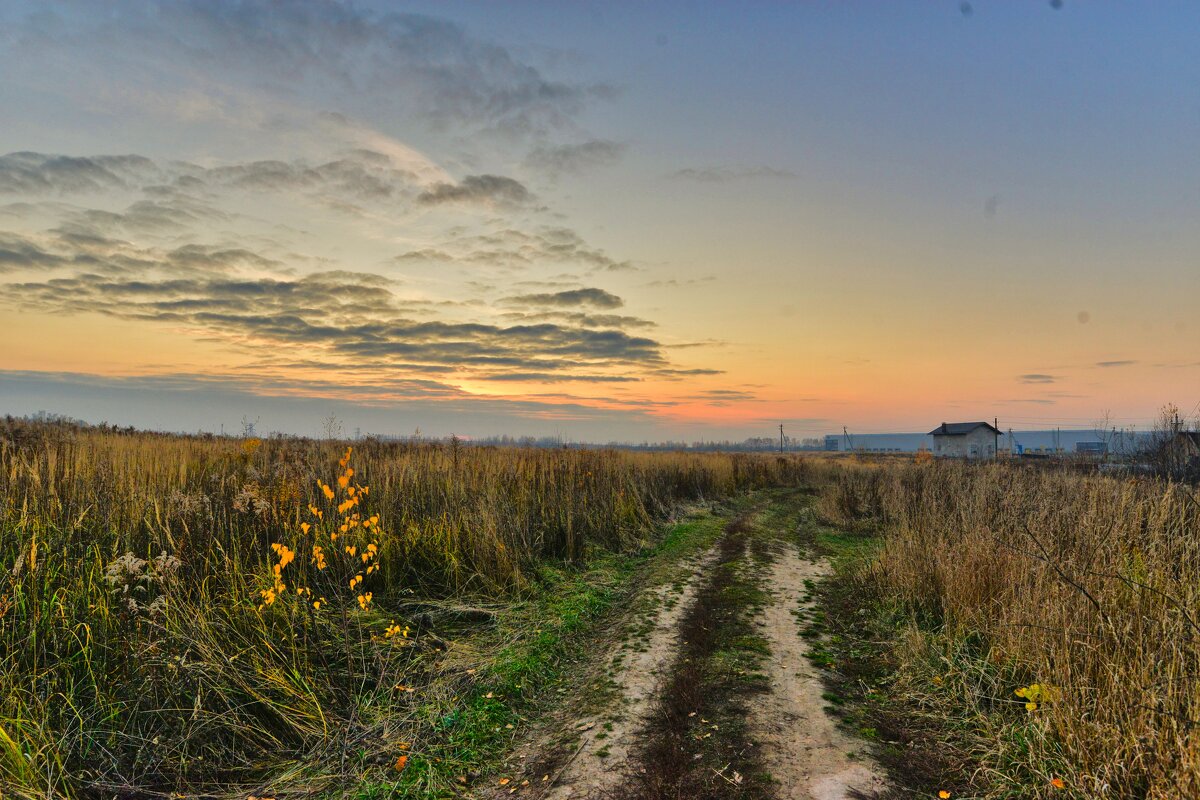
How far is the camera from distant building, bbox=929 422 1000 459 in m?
63.1

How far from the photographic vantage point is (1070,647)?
3904mm

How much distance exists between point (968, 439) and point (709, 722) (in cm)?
7337

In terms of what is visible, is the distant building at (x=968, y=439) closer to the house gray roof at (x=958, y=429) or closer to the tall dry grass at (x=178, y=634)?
the house gray roof at (x=958, y=429)

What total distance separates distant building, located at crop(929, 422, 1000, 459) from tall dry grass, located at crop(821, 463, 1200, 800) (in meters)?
64.8

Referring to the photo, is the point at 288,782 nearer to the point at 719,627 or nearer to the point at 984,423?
the point at 719,627

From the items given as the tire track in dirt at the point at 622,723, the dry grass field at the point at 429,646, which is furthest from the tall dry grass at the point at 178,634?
the tire track in dirt at the point at 622,723

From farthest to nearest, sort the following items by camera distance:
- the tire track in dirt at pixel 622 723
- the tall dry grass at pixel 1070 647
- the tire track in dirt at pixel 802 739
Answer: the tire track in dirt at pixel 622 723 → the tire track in dirt at pixel 802 739 → the tall dry grass at pixel 1070 647

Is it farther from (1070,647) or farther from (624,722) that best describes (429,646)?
(1070,647)

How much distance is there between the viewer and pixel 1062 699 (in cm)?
353

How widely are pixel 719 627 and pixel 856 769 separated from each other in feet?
9.52

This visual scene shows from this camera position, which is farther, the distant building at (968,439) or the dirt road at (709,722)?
the distant building at (968,439)

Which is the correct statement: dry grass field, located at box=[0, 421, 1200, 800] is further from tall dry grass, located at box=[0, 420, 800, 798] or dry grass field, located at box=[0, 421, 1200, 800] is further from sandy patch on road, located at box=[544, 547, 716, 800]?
sandy patch on road, located at box=[544, 547, 716, 800]

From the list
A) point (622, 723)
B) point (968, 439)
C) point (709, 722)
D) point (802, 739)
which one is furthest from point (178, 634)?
point (968, 439)

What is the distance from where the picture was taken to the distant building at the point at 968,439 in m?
63.1
